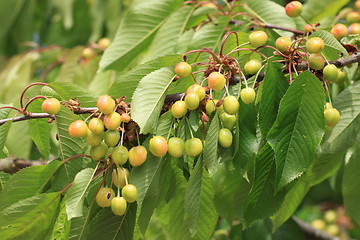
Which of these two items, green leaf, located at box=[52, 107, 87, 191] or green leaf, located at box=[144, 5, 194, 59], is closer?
green leaf, located at box=[52, 107, 87, 191]

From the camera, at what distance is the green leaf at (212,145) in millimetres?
1022

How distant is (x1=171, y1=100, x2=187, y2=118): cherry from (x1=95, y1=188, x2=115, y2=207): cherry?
0.20 meters

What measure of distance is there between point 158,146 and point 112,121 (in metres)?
0.10

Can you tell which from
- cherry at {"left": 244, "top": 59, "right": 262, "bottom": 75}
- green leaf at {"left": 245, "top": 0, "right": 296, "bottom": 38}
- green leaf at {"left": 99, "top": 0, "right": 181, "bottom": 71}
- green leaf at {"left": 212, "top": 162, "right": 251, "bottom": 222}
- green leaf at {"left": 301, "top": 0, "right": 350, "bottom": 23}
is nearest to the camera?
cherry at {"left": 244, "top": 59, "right": 262, "bottom": 75}

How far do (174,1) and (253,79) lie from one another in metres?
0.66

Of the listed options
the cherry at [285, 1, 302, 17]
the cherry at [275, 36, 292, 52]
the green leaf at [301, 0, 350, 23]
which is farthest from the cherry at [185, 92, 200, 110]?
the green leaf at [301, 0, 350, 23]

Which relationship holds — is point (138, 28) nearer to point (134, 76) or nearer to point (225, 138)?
point (134, 76)

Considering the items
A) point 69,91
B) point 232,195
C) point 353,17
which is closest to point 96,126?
point 69,91

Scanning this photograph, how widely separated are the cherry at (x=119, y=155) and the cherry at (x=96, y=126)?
5 cm

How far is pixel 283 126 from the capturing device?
1037 millimetres

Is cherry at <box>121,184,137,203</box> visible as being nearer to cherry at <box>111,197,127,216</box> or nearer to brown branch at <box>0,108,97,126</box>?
cherry at <box>111,197,127,216</box>

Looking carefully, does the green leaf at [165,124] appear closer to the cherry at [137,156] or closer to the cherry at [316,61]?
the cherry at [137,156]

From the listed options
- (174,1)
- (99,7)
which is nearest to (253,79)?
(174,1)

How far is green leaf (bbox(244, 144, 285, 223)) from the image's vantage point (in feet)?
3.59
